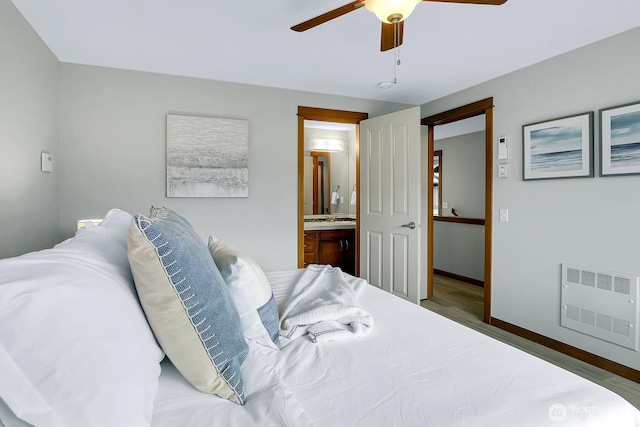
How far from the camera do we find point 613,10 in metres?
2.17

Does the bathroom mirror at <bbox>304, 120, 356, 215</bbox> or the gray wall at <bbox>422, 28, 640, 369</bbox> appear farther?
the bathroom mirror at <bbox>304, 120, 356, 215</bbox>

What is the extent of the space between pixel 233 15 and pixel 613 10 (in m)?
2.35

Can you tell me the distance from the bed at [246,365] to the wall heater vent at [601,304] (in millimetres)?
1798

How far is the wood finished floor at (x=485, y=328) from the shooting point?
7.78 feet

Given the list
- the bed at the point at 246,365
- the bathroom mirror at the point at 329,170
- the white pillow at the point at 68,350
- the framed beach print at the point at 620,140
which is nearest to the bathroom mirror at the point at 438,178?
the bathroom mirror at the point at 329,170

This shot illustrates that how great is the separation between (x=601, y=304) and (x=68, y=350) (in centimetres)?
323

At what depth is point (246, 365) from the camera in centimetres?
113

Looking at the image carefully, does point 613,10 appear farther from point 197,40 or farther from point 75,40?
point 75,40

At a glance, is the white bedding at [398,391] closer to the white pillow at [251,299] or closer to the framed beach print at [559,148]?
the white pillow at [251,299]

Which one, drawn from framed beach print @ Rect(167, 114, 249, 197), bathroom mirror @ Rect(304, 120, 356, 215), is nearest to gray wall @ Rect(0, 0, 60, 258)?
framed beach print @ Rect(167, 114, 249, 197)

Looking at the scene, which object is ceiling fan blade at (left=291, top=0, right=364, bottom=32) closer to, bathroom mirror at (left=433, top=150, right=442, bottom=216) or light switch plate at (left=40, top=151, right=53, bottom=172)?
light switch plate at (left=40, top=151, right=53, bottom=172)

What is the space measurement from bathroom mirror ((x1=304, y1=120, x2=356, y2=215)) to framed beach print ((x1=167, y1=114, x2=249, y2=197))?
223 centimetres

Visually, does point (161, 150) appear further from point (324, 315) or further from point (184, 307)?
point (184, 307)

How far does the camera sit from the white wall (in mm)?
3031
